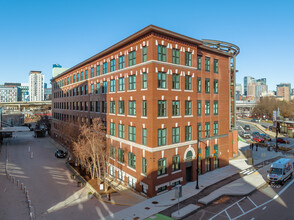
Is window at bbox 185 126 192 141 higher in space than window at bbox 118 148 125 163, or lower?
higher

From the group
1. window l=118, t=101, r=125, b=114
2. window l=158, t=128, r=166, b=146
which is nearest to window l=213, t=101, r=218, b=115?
window l=158, t=128, r=166, b=146

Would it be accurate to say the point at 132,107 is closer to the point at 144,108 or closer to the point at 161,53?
the point at 144,108

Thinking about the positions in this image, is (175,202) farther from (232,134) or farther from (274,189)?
(232,134)

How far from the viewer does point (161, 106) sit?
79.5 ft

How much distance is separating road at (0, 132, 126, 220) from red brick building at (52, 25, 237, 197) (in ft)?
19.1

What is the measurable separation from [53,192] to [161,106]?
16652mm

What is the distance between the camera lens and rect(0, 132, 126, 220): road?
2023cm

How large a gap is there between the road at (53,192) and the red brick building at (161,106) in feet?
19.1

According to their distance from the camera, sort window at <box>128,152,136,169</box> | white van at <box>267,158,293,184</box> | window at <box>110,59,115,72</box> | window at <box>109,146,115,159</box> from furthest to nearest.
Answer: window at <box>110,59,115,72</box> < window at <box>109,146,115,159</box> < window at <box>128,152,136,169</box> < white van at <box>267,158,293,184</box>

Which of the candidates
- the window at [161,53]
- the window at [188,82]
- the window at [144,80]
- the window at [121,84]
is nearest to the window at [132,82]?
the window at [121,84]

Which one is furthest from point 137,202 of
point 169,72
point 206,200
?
point 169,72

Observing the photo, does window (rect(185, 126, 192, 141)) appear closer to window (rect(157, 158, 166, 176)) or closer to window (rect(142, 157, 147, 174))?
window (rect(157, 158, 166, 176))

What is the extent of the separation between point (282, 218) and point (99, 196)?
17.7m

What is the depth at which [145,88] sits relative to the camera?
24.4m
